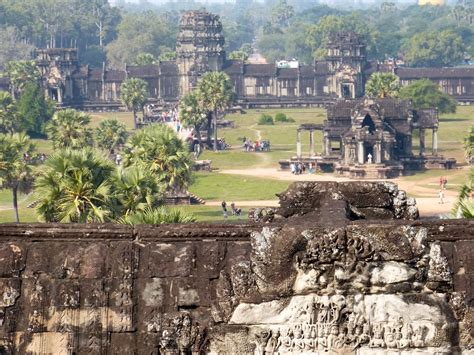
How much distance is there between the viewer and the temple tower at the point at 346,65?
152 m

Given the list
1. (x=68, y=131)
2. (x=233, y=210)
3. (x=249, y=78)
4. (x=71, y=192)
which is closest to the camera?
(x=71, y=192)

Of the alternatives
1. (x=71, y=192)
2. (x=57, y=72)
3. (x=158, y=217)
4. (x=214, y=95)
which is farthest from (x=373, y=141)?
(x=57, y=72)

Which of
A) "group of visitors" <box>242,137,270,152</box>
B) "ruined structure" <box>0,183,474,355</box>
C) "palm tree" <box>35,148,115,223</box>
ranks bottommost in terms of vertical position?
"group of visitors" <box>242,137,270,152</box>

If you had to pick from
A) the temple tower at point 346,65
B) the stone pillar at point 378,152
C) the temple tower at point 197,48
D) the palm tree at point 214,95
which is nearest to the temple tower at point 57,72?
the temple tower at point 197,48

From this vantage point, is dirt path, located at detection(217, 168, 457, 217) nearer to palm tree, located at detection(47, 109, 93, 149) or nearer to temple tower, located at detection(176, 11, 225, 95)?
palm tree, located at detection(47, 109, 93, 149)

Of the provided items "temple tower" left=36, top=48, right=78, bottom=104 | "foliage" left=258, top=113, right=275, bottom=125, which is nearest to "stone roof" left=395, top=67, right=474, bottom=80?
"foliage" left=258, top=113, right=275, bottom=125

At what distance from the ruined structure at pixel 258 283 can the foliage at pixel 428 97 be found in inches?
4378

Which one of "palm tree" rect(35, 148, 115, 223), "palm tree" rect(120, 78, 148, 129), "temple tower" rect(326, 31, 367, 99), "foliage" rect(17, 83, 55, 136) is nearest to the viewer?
"palm tree" rect(35, 148, 115, 223)

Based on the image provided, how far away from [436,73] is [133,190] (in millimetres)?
119385

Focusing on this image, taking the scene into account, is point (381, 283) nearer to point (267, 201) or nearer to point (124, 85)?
point (267, 201)

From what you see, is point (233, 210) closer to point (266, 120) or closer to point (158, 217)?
point (158, 217)

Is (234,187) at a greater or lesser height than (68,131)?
lesser

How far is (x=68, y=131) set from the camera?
7212 centimetres

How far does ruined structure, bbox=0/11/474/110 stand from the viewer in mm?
150500
